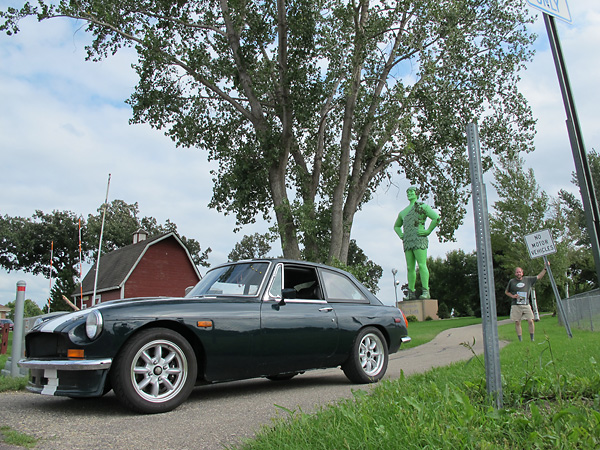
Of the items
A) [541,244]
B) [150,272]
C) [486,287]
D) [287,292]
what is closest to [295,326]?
[287,292]

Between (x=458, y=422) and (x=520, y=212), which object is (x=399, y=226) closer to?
(x=520, y=212)

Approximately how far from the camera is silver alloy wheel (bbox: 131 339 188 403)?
484 centimetres

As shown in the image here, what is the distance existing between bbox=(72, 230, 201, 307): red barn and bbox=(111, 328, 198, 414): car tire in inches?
1348

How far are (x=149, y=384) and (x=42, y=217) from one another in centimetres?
5984

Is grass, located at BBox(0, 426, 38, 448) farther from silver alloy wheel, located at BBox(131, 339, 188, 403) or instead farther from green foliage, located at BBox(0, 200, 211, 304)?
green foliage, located at BBox(0, 200, 211, 304)

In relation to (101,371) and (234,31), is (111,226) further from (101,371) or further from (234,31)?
(101,371)

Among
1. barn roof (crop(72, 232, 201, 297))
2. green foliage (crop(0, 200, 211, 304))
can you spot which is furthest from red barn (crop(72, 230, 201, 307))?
green foliage (crop(0, 200, 211, 304))

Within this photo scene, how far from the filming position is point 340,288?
7.21m

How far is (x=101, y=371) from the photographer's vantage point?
15.3 ft

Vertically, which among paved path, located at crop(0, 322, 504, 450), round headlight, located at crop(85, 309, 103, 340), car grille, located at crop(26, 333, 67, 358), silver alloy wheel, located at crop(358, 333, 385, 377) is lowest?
paved path, located at crop(0, 322, 504, 450)

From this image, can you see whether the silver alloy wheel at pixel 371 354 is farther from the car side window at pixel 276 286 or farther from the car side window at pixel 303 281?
the car side window at pixel 276 286

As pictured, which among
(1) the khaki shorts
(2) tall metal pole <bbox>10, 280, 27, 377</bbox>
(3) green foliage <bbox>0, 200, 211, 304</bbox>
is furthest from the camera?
(3) green foliage <bbox>0, 200, 211, 304</bbox>

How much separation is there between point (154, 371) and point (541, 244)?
1253cm

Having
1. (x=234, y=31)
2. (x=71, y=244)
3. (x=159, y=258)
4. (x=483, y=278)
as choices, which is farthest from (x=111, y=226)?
(x=483, y=278)
